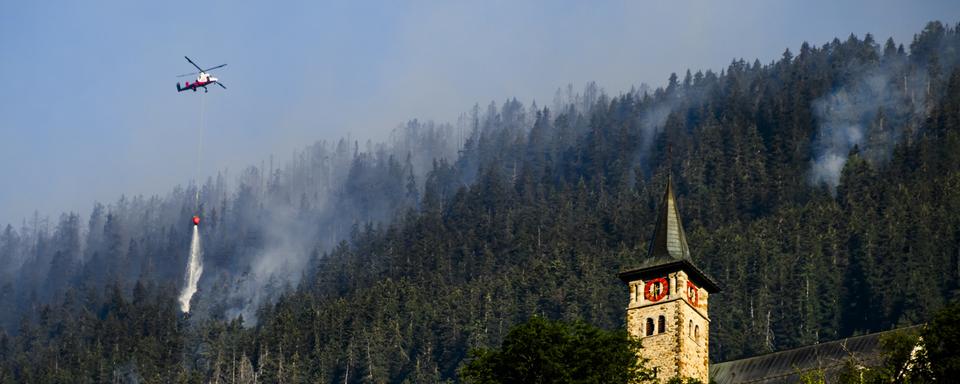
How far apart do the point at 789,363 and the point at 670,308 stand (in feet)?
33.2

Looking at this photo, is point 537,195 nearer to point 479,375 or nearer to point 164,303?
point 164,303

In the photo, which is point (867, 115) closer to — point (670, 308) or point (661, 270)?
point (661, 270)

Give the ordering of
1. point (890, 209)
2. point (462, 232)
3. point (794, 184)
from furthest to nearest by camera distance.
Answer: point (462, 232), point (794, 184), point (890, 209)

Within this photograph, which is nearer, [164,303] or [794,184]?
[794,184]

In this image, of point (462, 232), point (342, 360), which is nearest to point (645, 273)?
point (342, 360)

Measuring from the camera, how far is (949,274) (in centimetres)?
12019

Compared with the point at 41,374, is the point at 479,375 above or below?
below

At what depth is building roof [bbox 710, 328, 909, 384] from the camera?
76750 millimetres

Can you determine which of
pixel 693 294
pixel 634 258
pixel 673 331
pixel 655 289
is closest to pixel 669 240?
pixel 693 294

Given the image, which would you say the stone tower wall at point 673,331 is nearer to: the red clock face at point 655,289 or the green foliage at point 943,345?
the red clock face at point 655,289

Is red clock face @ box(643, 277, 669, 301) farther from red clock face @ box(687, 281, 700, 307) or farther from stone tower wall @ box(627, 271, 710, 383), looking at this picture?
red clock face @ box(687, 281, 700, 307)

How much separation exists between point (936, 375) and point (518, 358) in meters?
18.5

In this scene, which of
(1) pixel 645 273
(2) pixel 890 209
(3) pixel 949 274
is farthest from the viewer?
(2) pixel 890 209

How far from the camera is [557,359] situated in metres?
63.2
